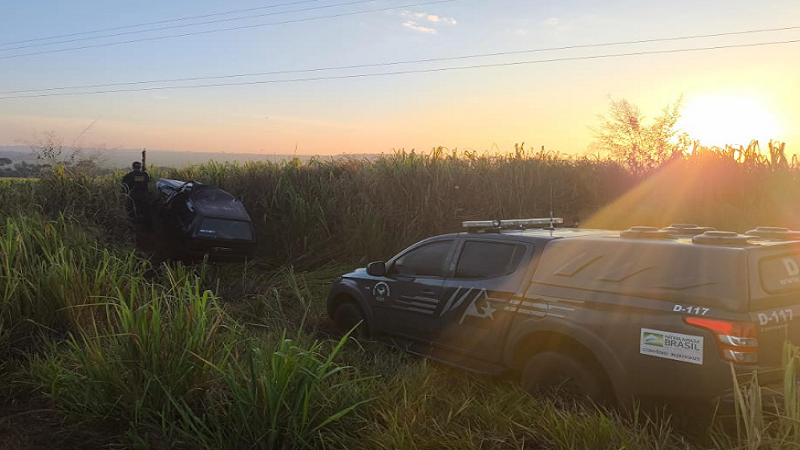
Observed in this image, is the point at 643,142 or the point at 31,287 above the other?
the point at 643,142

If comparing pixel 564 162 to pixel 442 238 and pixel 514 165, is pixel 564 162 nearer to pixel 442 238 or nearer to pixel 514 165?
pixel 514 165

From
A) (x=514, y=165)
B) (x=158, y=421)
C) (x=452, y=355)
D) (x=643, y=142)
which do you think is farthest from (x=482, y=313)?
(x=643, y=142)

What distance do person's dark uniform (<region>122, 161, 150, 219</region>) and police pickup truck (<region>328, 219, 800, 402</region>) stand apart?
8064mm

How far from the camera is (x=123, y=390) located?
14.0ft

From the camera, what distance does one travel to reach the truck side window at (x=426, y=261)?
244 inches

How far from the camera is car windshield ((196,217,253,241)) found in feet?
35.0

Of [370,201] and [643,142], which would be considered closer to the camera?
[370,201]

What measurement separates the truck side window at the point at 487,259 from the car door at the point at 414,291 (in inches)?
8.3

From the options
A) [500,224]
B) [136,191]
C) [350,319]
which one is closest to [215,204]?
[136,191]

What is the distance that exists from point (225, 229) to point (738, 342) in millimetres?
8685

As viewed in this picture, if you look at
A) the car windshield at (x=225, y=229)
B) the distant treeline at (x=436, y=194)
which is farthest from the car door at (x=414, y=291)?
the distant treeline at (x=436, y=194)

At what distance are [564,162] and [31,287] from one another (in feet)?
39.6

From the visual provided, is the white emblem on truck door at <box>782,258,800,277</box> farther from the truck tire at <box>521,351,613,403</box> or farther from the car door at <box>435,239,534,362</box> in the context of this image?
the car door at <box>435,239,534,362</box>

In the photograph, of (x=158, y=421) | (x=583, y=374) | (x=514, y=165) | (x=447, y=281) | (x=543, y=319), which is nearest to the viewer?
(x=158, y=421)
